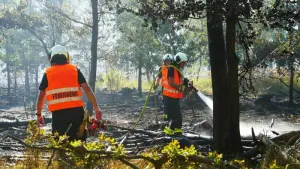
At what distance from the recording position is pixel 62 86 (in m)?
4.93

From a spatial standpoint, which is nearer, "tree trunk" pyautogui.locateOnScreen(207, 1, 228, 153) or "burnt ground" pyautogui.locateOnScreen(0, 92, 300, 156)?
"tree trunk" pyautogui.locateOnScreen(207, 1, 228, 153)

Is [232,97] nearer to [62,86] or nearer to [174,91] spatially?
[62,86]

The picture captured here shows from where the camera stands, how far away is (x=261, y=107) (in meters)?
16.0

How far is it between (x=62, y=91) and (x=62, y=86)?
0.23 ft

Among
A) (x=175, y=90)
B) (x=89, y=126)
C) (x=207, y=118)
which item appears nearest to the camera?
(x=89, y=126)

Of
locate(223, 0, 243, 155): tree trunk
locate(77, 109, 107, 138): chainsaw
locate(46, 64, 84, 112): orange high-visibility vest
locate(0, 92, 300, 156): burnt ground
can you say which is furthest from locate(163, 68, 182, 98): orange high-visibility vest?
locate(46, 64, 84, 112): orange high-visibility vest

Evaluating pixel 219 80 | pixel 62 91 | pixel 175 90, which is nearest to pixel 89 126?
pixel 62 91

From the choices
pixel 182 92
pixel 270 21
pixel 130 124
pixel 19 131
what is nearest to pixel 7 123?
pixel 19 131

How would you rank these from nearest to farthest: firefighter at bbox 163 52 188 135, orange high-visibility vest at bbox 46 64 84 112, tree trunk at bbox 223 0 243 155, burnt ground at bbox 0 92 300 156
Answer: tree trunk at bbox 223 0 243 155 < orange high-visibility vest at bbox 46 64 84 112 < firefighter at bbox 163 52 188 135 < burnt ground at bbox 0 92 300 156

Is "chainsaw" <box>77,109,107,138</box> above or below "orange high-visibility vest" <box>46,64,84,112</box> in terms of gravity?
below

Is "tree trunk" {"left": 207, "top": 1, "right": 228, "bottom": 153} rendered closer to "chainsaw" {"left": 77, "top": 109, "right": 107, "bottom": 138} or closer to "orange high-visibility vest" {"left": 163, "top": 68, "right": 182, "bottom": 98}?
"chainsaw" {"left": 77, "top": 109, "right": 107, "bottom": 138}

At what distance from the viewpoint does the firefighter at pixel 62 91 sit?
494cm

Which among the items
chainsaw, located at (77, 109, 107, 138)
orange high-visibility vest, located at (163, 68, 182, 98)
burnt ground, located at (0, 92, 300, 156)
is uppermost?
orange high-visibility vest, located at (163, 68, 182, 98)

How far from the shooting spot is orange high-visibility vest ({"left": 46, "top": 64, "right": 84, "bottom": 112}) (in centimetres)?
493
